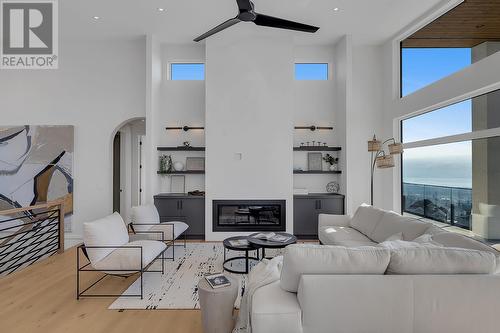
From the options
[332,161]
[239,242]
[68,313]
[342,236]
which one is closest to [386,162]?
[332,161]

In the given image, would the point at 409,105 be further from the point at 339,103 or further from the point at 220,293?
the point at 220,293

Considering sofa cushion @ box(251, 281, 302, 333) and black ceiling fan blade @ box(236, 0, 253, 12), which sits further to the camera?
black ceiling fan blade @ box(236, 0, 253, 12)

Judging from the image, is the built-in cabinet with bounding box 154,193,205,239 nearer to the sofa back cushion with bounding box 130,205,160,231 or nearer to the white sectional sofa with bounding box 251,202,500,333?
the sofa back cushion with bounding box 130,205,160,231

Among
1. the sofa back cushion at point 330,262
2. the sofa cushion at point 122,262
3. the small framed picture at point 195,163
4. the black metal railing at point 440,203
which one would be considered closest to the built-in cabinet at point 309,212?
the black metal railing at point 440,203

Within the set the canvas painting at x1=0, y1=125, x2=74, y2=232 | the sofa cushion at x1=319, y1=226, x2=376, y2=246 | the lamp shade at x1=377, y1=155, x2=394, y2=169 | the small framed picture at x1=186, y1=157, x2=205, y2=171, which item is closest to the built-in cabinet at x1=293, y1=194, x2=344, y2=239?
the sofa cushion at x1=319, y1=226, x2=376, y2=246

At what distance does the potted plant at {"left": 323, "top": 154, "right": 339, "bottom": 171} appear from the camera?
5895mm

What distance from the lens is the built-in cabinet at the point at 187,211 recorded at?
5449 millimetres

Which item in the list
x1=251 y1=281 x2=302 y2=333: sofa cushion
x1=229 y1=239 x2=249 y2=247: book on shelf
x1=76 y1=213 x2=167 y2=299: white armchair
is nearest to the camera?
x1=251 y1=281 x2=302 y2=333: sofa cushion

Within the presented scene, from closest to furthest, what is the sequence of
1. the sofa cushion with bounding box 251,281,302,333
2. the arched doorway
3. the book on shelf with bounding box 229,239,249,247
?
the sofa cushion with bounding box 251,281,302,333 → the book on shelf with bounding box 229,239,249,247 → the arched doorway

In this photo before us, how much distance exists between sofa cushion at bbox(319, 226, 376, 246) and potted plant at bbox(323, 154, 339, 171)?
70.7 inches

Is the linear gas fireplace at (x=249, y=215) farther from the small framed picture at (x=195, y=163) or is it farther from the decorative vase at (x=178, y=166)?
the decorative vase at (x=178, y=166)

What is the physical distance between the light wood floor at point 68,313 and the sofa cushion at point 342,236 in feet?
6.98

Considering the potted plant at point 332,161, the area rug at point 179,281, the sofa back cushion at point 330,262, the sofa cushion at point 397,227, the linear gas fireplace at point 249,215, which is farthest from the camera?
the potted plant at point 332,161

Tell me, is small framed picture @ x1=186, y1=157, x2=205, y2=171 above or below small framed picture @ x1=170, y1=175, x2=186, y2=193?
above
